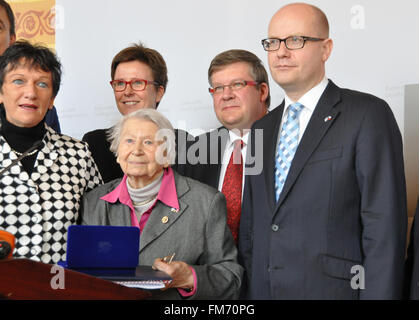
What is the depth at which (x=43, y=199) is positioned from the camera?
263 cm

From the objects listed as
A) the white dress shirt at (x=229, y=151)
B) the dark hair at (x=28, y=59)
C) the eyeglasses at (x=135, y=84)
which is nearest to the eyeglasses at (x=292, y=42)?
the white dress shirt at (x=229, y=151)

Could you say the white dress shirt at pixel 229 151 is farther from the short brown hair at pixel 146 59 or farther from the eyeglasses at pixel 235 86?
the short brown hair at pixel 146 59

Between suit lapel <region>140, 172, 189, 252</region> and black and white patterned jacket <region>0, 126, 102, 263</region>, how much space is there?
0.37 meters

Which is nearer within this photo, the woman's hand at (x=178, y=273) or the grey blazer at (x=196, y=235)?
the woman's hand at (x=178, y=273)

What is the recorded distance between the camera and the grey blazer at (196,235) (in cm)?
253

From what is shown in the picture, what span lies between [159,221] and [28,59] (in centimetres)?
95

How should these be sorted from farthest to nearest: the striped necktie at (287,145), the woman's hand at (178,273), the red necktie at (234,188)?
the red necktie at (234,188) < the striped necktie at (287,145) < the woman's hand at (178,273)

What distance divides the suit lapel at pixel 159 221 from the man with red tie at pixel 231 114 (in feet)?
1.87

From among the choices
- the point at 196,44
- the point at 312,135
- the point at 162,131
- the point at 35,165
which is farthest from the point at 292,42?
the point at 196,44

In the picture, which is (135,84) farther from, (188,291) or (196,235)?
(188,291)

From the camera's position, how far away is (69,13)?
207 inches

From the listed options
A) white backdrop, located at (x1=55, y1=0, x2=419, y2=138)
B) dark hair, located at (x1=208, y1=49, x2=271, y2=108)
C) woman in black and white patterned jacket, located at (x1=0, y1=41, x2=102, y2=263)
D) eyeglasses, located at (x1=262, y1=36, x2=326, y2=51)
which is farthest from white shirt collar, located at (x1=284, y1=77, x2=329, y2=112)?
white backdrop, located at (x1=55, y1=0, x2=419, y2=138)
